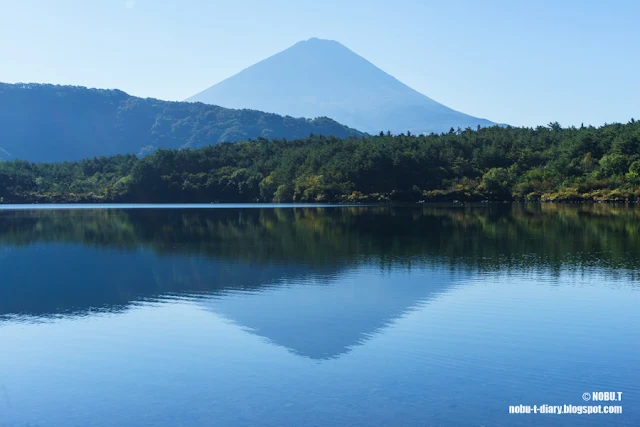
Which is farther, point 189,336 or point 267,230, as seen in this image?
point 267,230

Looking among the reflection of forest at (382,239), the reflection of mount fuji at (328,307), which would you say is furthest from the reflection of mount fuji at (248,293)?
the reflection of forest at (382,239)

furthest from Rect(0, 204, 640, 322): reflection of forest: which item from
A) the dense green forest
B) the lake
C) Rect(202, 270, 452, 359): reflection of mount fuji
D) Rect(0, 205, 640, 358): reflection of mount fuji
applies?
the dense green forest

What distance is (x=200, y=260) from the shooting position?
28719 mm

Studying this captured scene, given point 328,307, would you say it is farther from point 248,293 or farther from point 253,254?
point 253,254

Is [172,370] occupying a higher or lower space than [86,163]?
lower

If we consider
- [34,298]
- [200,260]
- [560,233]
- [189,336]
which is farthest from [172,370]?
[560,233]

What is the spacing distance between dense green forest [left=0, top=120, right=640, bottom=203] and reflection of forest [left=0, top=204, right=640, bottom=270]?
1496 inches

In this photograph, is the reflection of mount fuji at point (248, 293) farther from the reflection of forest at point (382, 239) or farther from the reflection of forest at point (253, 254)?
the reflection of forest at point (382, 239)

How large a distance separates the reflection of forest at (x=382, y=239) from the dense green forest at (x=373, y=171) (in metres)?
38.0

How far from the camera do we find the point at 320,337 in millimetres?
14875

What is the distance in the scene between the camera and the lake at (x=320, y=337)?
34.4 feet

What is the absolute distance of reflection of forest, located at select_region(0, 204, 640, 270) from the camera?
28.1 metres

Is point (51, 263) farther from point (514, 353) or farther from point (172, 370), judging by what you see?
point (514, 353)

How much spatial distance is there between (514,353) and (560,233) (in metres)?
26.8
